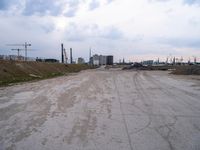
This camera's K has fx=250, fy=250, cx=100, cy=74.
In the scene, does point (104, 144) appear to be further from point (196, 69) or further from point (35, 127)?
point (196, 69)

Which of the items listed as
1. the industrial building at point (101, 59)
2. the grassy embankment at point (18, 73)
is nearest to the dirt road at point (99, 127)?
the grassy embankment at point (18, 73)

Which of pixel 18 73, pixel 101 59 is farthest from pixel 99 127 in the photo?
pixel 101 59

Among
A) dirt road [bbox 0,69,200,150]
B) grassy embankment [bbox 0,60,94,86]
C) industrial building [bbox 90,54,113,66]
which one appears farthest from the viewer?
industrial building [bbox 90,54,113,66]

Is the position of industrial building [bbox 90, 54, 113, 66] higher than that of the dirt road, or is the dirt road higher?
industrial building [bbox 90, 54, 113, 66]

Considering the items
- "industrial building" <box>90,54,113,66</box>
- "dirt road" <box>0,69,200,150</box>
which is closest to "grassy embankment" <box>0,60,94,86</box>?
"dirt road" <box>0,69,200,150</box>

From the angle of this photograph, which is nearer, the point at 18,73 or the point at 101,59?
the point at 18,73

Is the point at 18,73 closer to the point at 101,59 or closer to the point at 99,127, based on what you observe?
the point at 99,127

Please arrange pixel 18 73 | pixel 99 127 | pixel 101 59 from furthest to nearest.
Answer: pixel 101 59
pixel 18 73
pixel 99 127

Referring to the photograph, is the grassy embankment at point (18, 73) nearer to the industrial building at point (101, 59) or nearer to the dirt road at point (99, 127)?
the dirt road at point (99, 127)

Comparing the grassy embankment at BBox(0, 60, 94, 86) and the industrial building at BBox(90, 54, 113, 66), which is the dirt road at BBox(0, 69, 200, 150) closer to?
the grassy embankment at BBox(0, 60, 94, 86)

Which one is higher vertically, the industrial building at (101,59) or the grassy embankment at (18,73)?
the industrial building at (101,59)

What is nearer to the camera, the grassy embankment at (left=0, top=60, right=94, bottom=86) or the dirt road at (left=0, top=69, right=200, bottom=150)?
the dirt road at (left=0, top=69, right=200, bottom=150)

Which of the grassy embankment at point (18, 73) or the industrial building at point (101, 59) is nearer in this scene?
the grassy embankment at point (18, 73)

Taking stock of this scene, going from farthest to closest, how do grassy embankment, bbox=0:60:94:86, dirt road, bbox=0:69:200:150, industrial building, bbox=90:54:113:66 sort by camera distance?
industrial building, bbox=90:54:113:66
grassy embankment, bbox=0:60:94:86
dirt road, bbox=0:69:200:150
